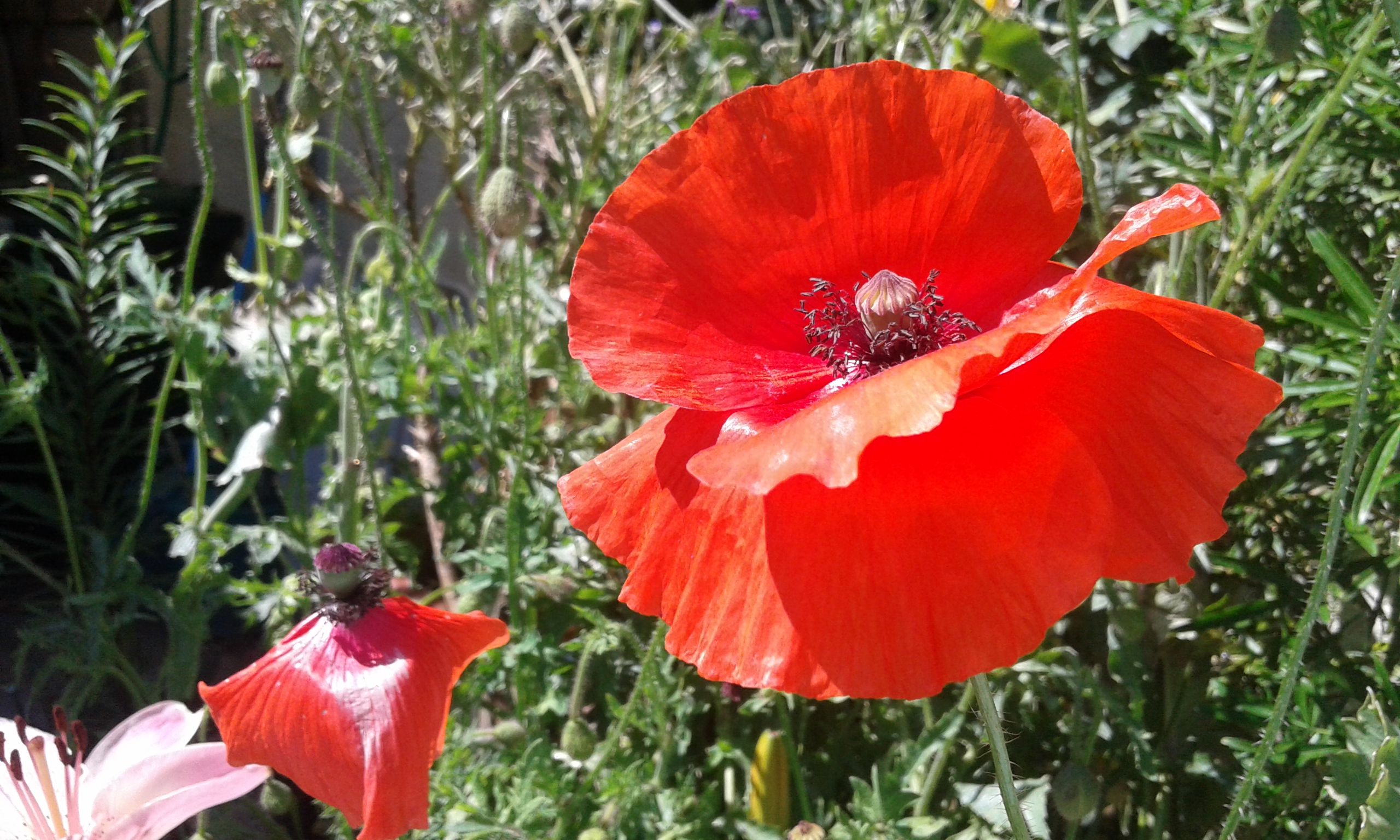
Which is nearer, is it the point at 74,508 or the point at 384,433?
the point at 74,508

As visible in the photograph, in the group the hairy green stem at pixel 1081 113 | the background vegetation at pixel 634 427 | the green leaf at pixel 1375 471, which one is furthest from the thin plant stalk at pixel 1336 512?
the hairy green stem at pixel 1081 113

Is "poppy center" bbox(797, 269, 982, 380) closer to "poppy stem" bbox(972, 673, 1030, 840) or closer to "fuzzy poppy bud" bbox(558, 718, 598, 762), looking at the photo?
"poppy stem" bbox(972, 673, 1030, 840)

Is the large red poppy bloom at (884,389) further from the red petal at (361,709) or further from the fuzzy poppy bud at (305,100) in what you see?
the fuzzy poppy bud at (305,100)

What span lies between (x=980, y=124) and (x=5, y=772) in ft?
2.83

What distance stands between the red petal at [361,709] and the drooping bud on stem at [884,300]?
0.38 metres

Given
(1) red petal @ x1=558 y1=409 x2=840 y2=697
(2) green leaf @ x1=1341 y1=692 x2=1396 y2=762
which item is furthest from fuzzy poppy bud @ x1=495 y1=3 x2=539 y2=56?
(2) green leaf @ x1=1341 y1=692 x2=1396 y2=762

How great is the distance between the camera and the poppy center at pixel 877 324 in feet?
1.87

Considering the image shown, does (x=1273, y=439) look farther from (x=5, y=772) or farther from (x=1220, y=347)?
(x=5, y=772)

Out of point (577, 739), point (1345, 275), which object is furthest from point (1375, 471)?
point (577, 739)

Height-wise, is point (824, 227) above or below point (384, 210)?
above

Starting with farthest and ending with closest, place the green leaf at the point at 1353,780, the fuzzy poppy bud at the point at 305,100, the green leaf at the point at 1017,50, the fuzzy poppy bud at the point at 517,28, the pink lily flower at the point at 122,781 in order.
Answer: the fuzzy poppy bud at the point at 517,28, the fuzzy poppy bud at the point at 305,100, the green leaf at the point at 1017,50, the pink lily flower at the point at 122,781, the green leaf at the point at 1353,780

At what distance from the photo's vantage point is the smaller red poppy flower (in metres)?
0.74

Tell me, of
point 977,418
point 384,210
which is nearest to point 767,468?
point 977,418

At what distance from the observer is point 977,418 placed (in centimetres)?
50
